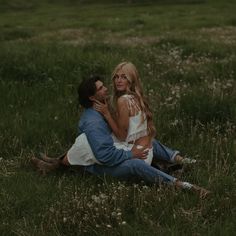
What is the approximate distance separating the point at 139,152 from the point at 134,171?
36 centimetres

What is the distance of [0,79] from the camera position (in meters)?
12.5

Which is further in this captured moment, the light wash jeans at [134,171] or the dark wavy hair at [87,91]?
the dark wavy hair at [87,91]

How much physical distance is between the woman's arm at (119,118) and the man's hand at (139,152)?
360 millimetres

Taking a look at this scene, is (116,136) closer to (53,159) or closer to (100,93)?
(100,93)

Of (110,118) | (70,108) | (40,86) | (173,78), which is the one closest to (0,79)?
(40,86)

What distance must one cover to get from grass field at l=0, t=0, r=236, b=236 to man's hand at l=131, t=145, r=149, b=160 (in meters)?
0.44

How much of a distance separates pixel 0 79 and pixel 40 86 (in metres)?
0.94

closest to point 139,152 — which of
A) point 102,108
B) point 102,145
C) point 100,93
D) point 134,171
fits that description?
point 134,171

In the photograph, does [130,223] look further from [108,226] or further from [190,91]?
[190,91]

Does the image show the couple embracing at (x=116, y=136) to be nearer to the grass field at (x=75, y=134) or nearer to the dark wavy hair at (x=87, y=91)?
the dark wavy hair at (x=87, y=91)

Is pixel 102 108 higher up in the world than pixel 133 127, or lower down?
higher up

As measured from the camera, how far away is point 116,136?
8375 mm

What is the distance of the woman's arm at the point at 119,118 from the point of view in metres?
8.22

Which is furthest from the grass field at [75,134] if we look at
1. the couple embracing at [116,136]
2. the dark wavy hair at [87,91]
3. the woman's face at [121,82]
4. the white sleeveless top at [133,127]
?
the woman's face at [121,82]
